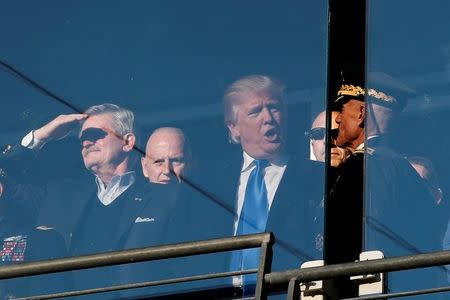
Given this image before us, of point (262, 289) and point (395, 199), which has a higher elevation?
point (395, 199)

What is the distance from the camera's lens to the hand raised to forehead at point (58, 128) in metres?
6.34

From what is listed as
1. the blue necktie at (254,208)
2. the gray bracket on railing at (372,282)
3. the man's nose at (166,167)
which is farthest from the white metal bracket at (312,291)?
the man's nose at (166,167)

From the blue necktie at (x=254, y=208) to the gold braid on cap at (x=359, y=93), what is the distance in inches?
17.4

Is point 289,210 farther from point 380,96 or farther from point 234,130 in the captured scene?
point 380,96

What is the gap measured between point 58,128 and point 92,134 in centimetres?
17

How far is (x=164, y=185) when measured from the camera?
19.9 ft

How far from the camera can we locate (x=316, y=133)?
583 centimetres

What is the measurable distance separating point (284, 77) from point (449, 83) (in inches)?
28.1

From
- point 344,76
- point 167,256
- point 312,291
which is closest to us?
point 167,256

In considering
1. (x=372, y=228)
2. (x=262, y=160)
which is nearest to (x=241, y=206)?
(x=262, y=160)

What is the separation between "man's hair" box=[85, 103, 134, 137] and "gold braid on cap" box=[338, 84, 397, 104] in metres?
0.98

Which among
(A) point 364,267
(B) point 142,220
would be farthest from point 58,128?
(A) point 364,267

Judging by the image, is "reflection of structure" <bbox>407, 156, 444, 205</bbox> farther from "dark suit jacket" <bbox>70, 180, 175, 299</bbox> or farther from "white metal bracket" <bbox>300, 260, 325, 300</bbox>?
"dark suit jacket" <bbox>70, 180, 175, 299</bbox>

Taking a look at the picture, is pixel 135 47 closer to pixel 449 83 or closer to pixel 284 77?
pixel 284 77
